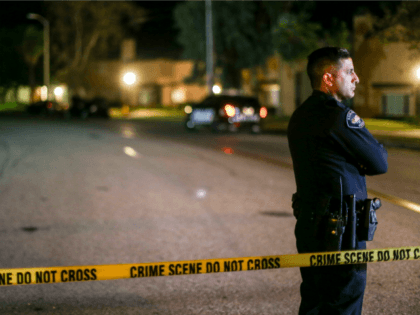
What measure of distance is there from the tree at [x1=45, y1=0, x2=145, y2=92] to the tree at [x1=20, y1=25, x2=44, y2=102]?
29.1 feet

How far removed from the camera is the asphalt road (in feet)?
15.6

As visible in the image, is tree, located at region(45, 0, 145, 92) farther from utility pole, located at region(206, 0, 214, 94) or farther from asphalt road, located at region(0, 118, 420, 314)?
asphalt road, located at region(0, 118, 420, 314)

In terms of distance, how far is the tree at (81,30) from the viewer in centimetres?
5728

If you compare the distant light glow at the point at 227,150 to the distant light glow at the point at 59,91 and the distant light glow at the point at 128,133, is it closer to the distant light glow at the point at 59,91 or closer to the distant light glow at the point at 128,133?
the distant light glow at the point at 128,133

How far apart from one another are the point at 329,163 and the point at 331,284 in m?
0.62

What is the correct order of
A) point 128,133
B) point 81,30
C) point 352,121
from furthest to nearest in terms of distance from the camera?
point 81,30 → point 128,133 → point 352,121

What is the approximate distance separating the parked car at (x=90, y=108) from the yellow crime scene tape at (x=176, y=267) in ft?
135

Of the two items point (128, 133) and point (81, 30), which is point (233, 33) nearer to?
point (128, 133)

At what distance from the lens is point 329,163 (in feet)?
9.80

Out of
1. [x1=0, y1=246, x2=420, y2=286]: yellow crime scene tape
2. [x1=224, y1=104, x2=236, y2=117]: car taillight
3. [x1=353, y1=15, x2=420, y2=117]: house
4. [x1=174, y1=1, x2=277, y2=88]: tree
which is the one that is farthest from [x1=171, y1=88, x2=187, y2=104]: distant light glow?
[x1=0, y1=246, x2=420, y2=286]: yellow crime scene tape

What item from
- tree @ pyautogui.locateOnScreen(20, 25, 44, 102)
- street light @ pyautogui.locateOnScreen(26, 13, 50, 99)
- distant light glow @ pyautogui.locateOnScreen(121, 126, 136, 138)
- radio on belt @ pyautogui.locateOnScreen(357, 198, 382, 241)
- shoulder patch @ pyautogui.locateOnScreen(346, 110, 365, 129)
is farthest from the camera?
tree @ pyautogui.locateOnScreen(20, 25, 44, 102)

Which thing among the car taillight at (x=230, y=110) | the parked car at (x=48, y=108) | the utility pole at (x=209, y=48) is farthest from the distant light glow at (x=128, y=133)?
the parked car at (x=48, y=108)

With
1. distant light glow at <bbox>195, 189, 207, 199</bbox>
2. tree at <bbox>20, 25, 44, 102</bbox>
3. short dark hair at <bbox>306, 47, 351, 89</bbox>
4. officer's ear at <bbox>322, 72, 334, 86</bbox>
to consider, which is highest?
tree at <bbox>20, 25, 44, 102</bbox>

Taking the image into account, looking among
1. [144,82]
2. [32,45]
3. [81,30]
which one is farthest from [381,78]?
[32,45]
